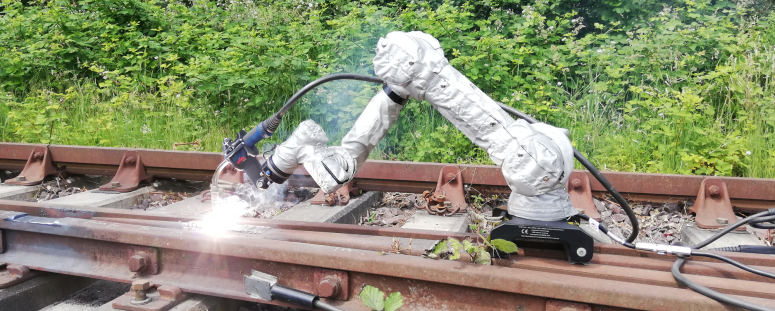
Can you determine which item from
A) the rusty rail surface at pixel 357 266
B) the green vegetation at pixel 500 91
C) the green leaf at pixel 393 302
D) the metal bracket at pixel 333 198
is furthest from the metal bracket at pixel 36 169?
the green leaf at pixel 393 302

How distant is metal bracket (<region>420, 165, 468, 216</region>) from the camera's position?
3.31 meters

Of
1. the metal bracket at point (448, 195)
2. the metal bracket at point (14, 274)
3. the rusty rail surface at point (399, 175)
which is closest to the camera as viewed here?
the metal bracket at point (14, 274)

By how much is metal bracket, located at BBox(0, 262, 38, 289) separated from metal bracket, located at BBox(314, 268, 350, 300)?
150 centimetres

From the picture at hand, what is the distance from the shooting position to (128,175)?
4.18m

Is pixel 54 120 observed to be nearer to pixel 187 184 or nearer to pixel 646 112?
pixel 187 184

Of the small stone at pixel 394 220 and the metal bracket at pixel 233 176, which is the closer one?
the small stone at pixel 394 220

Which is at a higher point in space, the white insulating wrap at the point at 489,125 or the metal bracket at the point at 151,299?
the white insulating wrap at the point at 489,125

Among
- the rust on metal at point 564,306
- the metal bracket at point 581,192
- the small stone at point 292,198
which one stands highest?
the metal bracket at point 581,192

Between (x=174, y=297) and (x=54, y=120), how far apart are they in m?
4.66

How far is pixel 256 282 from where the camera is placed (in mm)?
2158

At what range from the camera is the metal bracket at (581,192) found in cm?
321

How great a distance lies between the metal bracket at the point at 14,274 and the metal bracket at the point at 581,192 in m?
2.92

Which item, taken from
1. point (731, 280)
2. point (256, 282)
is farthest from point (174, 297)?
point (731, 280)

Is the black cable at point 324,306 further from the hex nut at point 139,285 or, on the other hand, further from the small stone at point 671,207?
the small stone at point 671,207
